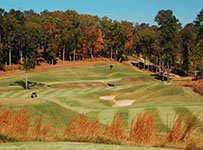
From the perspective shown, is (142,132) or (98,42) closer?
(142,132)

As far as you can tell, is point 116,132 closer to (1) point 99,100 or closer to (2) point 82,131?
(2) point 82,131

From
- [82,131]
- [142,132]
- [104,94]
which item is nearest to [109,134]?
[82,131]

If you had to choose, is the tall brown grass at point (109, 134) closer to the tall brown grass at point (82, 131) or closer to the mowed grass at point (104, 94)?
the tall brown grass at point (82, 131)

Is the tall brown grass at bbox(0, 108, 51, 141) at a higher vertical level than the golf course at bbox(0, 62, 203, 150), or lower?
higher

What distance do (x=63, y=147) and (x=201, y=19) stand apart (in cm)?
10358

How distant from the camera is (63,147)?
6.69m

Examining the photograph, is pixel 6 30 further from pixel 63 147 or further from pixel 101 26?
pixel 63 147

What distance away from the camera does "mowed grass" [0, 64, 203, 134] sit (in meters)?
21.1

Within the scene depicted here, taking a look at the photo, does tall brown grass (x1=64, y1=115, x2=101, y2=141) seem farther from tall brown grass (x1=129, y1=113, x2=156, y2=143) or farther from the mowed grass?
the mowed grass

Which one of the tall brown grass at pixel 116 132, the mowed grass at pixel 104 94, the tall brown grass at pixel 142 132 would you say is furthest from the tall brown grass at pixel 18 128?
the mowed grass at pixel 104 94

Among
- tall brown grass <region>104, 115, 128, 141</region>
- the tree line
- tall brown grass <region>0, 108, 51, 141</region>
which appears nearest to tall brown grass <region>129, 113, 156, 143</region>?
tall brown grass <region>104, 115, 128, 141</region>

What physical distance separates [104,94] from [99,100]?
786cm

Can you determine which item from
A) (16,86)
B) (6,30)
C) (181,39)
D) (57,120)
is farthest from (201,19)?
(57,120)

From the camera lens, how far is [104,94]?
4619cm
